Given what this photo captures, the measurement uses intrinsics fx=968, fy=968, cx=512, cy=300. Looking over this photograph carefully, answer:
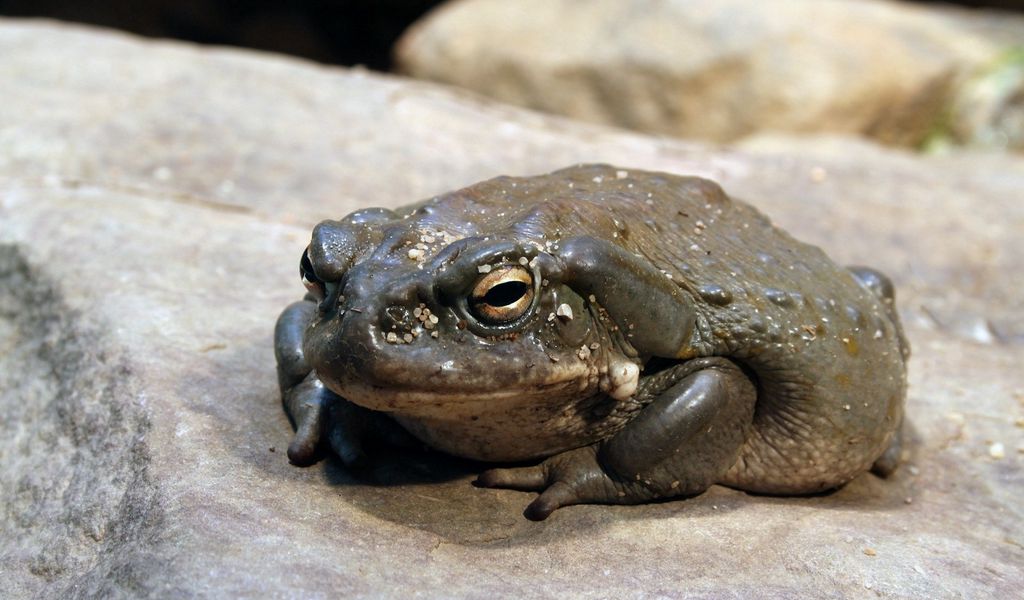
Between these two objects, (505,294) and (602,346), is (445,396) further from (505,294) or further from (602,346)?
(602,346)

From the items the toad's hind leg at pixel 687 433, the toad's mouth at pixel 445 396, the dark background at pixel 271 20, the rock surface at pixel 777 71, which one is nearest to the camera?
the toad's mouth at pixel 445 396

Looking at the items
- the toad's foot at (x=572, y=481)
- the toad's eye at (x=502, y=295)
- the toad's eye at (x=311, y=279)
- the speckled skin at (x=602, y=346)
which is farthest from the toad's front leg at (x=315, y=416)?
the toad's eye at (x=502, y=295)

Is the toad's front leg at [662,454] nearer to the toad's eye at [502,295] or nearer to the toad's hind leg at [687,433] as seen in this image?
the toad's hind leg at [687,433]

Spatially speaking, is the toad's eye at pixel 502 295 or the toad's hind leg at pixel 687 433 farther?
the toad's hind leg at pixel 687 433

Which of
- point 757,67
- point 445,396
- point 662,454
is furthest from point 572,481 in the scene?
point 757,67

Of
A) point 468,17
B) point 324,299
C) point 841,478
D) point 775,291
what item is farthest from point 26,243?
point 468,17

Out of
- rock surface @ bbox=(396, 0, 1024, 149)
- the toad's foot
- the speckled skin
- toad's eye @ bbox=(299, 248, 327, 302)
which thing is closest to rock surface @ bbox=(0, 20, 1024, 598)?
the toad's foot

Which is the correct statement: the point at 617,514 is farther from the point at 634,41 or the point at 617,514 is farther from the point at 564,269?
the point at 634,41

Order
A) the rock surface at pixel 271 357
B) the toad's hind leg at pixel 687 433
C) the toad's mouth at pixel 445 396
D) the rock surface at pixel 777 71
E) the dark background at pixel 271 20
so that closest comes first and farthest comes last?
the toad's mouth at pixel 445 396 → the rock surface at pixel 271 357 → the toad's hind leg at pixel 687 433 → the rock surface at pixel 777 71 → the dark background at pixel 271 20
